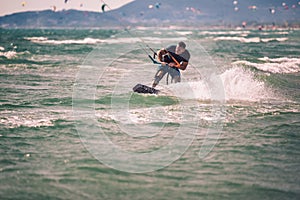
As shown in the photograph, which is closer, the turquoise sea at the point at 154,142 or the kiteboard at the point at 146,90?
the turquoise sea at the point at 154,142

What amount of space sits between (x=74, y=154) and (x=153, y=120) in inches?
128

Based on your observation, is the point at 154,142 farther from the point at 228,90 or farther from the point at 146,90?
the point at 228,90

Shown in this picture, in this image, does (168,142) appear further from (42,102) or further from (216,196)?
(42,102)

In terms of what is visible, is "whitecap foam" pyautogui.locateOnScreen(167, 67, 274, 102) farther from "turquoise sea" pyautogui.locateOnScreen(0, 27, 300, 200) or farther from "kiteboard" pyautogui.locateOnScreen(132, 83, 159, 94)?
"kiteboard" pyautogui.locateOnScreen(132, 83, 159, 94)

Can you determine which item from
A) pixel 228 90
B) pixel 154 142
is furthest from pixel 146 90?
pixel 154 142

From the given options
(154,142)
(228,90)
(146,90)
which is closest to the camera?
(154,142)

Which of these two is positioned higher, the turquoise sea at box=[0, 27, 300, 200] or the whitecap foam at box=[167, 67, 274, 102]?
the whitecap foam at box=[167, 67, 274, 102]

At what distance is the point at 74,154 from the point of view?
7832mm

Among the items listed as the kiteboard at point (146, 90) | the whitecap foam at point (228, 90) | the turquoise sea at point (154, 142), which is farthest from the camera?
the kiteboard at point (146, 90)

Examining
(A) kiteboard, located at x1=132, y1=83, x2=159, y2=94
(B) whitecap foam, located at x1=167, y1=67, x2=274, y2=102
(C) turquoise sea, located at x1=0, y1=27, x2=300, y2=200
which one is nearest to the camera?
(C) turquoise sea, located at x1=0, y1=27, x2=300, y2=200

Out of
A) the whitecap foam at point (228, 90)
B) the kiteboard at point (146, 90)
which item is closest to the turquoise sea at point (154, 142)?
the whitecap foam at point (228, 90)

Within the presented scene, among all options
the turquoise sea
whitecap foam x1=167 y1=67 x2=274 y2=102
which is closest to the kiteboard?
the turquoise sea

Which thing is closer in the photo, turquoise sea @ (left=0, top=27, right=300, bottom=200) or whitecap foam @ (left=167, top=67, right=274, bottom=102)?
turquoise sea @ (left=0, top=27, right=300, bottom=200)

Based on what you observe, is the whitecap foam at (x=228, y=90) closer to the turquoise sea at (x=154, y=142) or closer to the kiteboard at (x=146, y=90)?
the turquoise sea at (x=154, y=142)
